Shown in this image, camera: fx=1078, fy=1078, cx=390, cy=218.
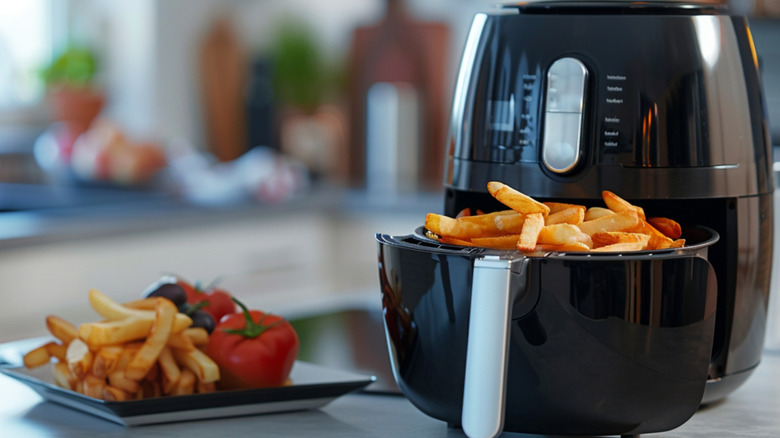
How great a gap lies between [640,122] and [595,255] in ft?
0.61

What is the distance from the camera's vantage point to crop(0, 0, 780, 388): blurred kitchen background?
240cm

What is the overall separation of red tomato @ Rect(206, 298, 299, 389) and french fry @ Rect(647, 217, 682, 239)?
297mm

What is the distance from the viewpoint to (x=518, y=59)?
0.85 meters

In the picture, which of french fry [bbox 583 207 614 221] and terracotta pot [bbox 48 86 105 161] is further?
terracotta pot [bbox 48 86 105 161]

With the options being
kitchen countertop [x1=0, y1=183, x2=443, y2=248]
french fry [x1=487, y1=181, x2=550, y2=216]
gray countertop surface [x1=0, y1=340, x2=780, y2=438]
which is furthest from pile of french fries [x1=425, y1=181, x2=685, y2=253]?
kitchen countertop [x1=0, y1=183, x2=443, y2=248]

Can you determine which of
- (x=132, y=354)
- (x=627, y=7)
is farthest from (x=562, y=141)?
Answer: (x=132, y=354)

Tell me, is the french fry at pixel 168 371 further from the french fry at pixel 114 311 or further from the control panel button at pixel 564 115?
the control panel button at pixel 564 115

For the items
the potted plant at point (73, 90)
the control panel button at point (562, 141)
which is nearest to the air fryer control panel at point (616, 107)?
the control panel button at point (562, 141)

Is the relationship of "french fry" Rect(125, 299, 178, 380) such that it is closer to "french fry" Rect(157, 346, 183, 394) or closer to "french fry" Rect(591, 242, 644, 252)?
"french fry" Rect(157, 346, 183, 394)

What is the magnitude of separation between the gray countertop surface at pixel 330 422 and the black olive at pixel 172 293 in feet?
0.36

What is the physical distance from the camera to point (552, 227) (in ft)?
2.32

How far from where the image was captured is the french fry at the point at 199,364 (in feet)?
2.68

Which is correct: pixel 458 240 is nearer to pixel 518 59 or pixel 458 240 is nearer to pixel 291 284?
pixel 518 59

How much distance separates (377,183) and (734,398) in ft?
7.56
